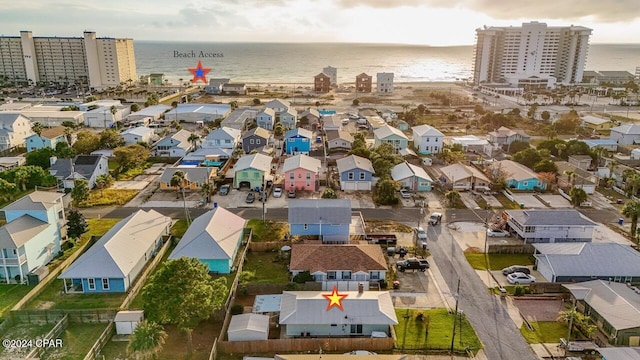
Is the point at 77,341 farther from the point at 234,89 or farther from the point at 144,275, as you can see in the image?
the point at 234,89

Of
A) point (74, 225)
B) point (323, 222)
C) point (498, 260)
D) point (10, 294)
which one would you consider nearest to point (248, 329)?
point (323, 222)

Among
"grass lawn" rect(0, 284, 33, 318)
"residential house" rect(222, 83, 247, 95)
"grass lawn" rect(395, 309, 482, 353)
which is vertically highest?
"residential house" rect(222, 83, 247, 95)

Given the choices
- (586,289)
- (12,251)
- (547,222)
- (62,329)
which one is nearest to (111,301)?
(62,329)

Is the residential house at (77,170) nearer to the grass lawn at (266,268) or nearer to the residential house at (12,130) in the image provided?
the residential house at (12,130)

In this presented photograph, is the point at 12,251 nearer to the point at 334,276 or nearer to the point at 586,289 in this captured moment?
the point at 334,276

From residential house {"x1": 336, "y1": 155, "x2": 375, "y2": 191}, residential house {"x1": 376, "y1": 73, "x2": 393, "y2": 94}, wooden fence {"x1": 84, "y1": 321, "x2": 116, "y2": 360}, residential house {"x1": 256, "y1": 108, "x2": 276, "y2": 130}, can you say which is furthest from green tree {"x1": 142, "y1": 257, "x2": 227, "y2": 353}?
residential house {"x1": 376, "y1": 73, "x2": 393, "y2": 94}

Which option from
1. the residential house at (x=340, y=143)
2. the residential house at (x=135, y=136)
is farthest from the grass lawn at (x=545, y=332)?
the residential house at (x=135, y=136)

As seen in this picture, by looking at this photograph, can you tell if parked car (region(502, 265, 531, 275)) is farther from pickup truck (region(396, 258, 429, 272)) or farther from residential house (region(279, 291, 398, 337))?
residential house (region(279, 291, 398, 337))
